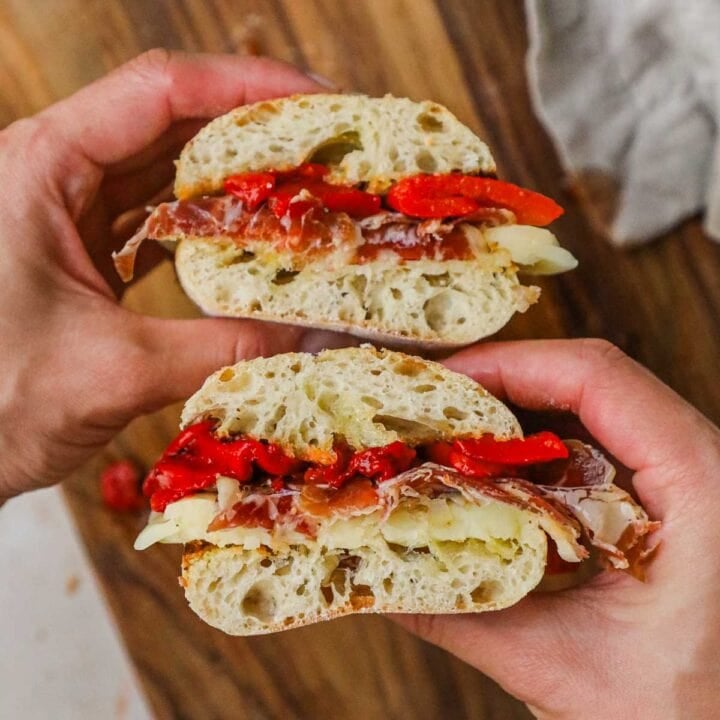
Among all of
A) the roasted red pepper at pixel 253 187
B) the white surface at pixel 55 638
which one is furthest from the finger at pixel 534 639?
the white surface at pixel 55 638

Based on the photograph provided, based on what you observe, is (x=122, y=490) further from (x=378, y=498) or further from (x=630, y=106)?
(x=630, y=106)

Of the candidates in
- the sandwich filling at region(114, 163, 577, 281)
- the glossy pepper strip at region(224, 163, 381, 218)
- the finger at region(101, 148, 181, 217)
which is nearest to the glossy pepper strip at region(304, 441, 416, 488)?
the sandwich filling at region(114, 163, 577, 281)

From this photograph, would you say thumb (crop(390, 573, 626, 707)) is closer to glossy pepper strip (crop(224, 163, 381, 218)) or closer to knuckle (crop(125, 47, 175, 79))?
glossy pepper strip (crop(224, 163, 381, 218))

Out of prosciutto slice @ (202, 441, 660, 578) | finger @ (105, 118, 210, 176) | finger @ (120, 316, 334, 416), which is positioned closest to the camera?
prosciutto slice @ (202, 441, 660, 578)

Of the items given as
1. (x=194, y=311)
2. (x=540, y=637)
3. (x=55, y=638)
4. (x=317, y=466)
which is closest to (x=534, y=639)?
(x=540, y=637)

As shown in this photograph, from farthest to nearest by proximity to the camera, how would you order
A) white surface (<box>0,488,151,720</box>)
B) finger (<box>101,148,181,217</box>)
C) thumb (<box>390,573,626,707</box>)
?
white surface (<box>0,488,151,720</box>) → finger (<box>101,148,181,217</box>) → thumb (<box>390,573,626,707</box>)

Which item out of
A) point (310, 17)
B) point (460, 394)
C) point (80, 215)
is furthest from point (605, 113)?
point (80, 215)
